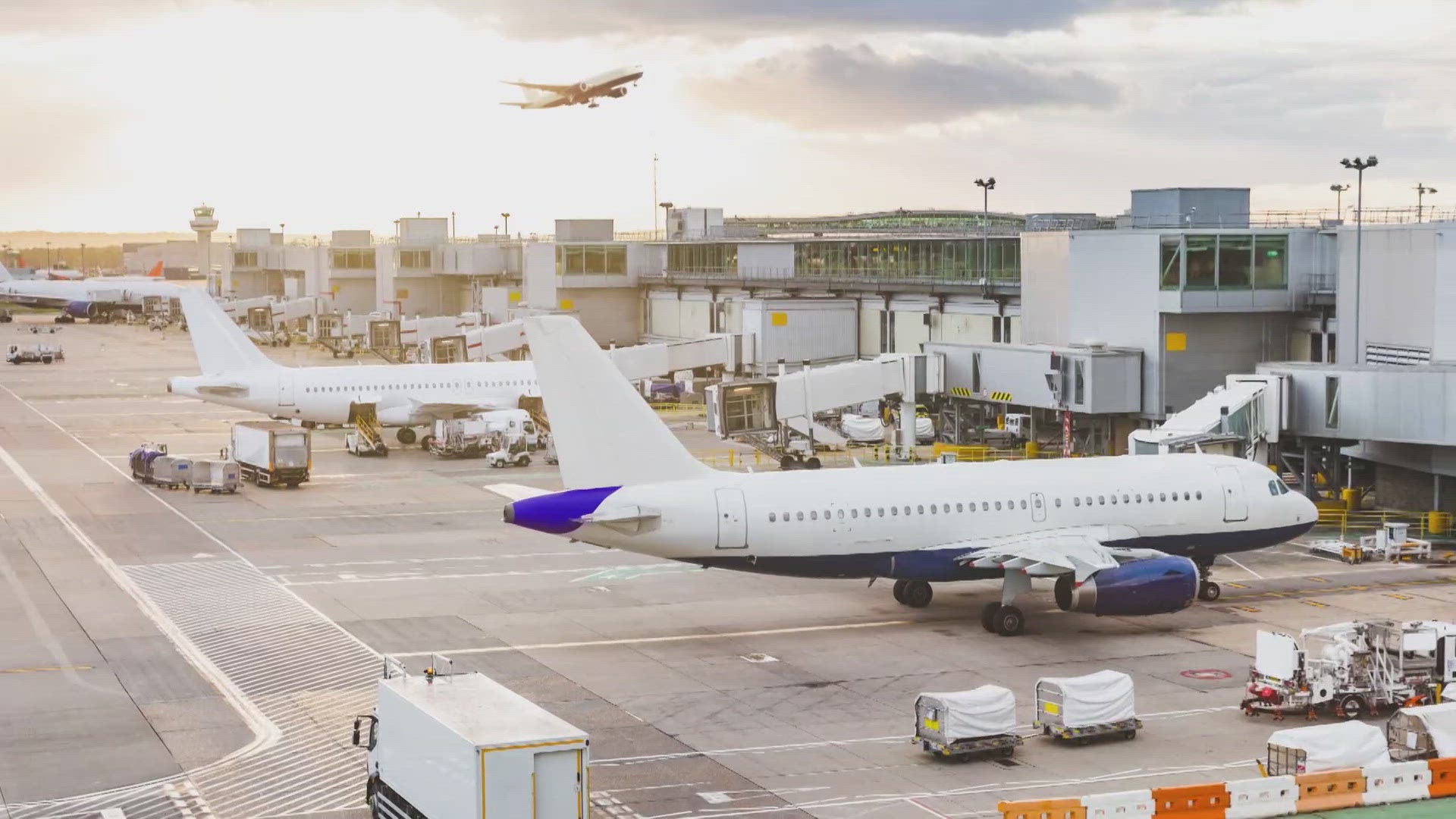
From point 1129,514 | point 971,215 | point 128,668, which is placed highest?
point 971,215

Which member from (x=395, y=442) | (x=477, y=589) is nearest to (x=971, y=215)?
(x=395, y=442)

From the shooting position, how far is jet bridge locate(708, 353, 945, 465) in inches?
2908

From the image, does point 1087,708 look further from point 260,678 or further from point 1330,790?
point 260,678

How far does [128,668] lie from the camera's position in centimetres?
3966

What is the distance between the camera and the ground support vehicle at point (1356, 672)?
3478cm

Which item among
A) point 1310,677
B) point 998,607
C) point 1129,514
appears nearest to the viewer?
point 1310,677

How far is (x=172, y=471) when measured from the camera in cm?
7131

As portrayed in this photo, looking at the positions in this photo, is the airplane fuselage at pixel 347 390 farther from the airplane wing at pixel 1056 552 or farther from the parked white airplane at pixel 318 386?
the airplane wing at pixel 1056 552

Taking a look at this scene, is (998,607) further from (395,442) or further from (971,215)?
(971,215)

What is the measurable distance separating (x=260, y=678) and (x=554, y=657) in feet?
22.9

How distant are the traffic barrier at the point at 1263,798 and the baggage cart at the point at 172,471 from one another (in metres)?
54.9

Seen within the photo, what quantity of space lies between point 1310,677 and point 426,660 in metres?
20.3

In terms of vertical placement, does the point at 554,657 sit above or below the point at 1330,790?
below

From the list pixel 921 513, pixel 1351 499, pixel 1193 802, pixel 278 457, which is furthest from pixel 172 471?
pixel 1193 802
